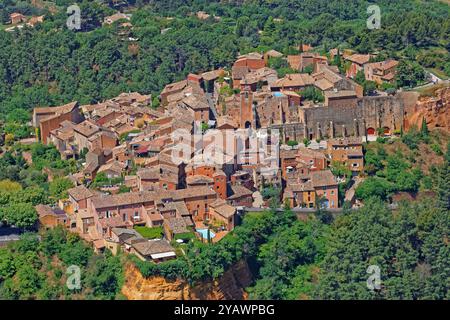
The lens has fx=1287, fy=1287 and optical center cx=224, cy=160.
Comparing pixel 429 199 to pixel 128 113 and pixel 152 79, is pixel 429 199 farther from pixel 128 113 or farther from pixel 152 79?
pixel 152 79

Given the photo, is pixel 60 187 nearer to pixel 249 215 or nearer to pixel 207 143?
pixel 207 143

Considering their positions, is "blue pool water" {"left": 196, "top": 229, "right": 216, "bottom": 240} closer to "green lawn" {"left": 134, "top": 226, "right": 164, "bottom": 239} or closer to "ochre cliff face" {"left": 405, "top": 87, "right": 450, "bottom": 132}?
"green lawn" {"left": 134, "top": 226, "right": 164, "bottom": 239}

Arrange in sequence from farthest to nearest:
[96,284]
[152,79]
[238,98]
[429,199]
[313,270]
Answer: [152,79] → [238,98] → [429,199] → [313,270] → [96,284]

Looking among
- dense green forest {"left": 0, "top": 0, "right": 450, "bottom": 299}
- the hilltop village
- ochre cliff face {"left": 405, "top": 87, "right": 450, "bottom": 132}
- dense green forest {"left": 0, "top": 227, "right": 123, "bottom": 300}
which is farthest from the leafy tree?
ochre cliff face {"left": 405, "top": 87, "right": 450, "bottom": 132}

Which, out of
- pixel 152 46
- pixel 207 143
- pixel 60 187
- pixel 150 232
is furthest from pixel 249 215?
pixel 152 46

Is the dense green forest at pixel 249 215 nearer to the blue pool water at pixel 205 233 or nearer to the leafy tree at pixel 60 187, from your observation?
Answer: the leafy tree at pixel 60 187

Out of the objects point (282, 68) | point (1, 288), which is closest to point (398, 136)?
point (282, 68)

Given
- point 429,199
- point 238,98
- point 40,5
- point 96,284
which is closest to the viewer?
point 96,284
